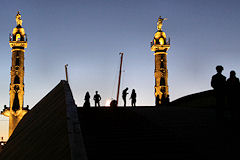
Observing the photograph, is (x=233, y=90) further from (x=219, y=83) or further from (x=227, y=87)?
(x=219, y=83)

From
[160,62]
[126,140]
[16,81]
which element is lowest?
[126,140]

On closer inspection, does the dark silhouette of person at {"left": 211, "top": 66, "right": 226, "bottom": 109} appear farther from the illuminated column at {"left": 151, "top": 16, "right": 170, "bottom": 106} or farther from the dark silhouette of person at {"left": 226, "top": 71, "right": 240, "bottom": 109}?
the illuminated column at {"left": 151, "top": 16, "right": 170, "bottom": 106}

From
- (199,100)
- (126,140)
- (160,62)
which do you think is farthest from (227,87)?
(160,62)

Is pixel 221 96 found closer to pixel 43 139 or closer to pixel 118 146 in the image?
pixel 118 146

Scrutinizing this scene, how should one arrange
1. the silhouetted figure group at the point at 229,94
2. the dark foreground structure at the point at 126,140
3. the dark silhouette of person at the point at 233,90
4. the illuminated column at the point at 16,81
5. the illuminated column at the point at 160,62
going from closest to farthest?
1. the dark foreground structure at the point at 126,140
2. the silhouetted figure group at the point at 229,94
3. the dark silhouette of person at the point at 233,90
4. the illuminated column at the point at 16,81
5. the illuminated column at the point at 160,62

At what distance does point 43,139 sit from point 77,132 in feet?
6.05

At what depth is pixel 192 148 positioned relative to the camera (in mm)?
5609

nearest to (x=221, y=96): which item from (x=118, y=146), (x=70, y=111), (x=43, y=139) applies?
(x=118, y=146)

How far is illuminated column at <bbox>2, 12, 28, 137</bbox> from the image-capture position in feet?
121

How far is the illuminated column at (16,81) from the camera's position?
1457 inches

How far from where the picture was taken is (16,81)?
38219 millimetres

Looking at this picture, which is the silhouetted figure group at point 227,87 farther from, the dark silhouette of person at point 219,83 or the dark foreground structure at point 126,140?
the dark foreground structure at point 126,140

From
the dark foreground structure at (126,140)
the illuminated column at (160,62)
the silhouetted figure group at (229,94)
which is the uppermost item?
the illuminated column at (160,62)

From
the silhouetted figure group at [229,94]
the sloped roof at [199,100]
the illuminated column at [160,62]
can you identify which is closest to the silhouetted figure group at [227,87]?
the silhouetted figure group at [229,94]
